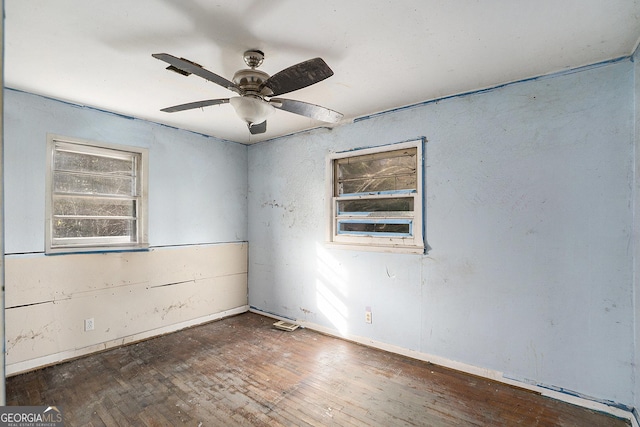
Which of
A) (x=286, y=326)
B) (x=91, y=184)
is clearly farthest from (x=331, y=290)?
(x=91, y=184)

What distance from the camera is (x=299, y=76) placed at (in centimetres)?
A: 173

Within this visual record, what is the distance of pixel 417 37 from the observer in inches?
73.8

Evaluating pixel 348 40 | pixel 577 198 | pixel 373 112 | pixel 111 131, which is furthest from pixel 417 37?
pixel 111 131

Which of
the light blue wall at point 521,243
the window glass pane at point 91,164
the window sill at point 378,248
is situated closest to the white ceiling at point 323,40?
the light blue wall at point 521,243

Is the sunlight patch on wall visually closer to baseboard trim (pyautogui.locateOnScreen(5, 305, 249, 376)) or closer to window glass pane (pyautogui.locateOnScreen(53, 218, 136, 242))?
baseboard trim (pyautogui.locateOnScreen(5, 305, 249, 376))

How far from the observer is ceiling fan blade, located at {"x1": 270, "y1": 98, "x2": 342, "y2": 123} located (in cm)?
203

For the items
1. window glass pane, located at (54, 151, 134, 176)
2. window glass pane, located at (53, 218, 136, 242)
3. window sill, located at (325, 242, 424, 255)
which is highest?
window glass pane, located at (54, 151, 134, 176)

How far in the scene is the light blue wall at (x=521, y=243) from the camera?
2.11 m

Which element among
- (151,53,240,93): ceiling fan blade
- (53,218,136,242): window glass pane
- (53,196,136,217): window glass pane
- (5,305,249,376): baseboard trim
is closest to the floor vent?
(5,305,249,376): baseboard trim

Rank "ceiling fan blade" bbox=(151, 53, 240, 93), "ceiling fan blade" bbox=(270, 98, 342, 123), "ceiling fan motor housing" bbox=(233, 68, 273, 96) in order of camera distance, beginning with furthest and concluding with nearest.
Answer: "ceiling fan blade" bbox=(270, 98, 342, 123) → "ceiling fan motor housing" bbox=(233, 68, 273, 96) → "ceiling fan blade" bbox=(151, 53, 240, 93)

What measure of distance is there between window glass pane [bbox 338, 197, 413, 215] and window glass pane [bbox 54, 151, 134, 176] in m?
2.48

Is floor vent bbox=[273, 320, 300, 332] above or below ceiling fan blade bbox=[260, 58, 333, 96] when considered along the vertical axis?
below

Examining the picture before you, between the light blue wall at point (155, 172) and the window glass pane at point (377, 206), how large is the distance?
1746mm

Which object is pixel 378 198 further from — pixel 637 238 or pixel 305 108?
pixel 637 238
